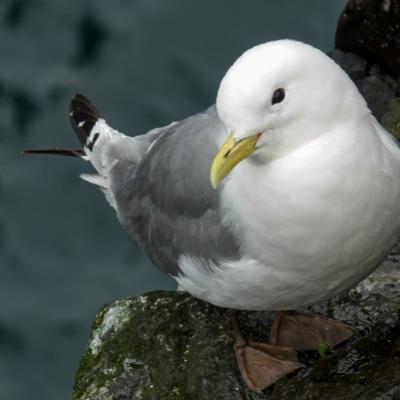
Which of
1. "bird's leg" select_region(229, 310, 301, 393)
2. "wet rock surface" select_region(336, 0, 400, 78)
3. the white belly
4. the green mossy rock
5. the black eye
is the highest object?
"wet rock surface" select_region(336, 0, 400, 78)

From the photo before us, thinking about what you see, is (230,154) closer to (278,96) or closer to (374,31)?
(278,96)

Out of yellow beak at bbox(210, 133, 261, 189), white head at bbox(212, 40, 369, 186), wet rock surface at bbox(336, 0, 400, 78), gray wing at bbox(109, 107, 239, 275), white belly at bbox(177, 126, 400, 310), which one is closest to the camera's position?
white head at bbox(212, 40, 369, 186)

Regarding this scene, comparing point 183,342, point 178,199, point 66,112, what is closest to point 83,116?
point 178,199

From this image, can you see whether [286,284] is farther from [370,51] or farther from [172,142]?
[370,51]

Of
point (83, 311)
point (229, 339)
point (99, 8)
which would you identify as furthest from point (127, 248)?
point (229, 339)

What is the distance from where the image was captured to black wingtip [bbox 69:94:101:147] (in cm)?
622

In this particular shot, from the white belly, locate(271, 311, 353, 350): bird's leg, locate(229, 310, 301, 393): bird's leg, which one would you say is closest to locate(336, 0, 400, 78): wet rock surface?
locate(271, 311, 353, 350): bird's leg

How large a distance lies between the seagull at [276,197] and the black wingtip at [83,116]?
969 mm

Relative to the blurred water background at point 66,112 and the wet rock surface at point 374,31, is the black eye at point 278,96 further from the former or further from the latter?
the blurred water background at point 66,112

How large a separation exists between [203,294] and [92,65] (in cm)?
454

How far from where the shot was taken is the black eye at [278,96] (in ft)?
12.4

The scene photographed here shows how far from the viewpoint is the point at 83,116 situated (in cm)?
630

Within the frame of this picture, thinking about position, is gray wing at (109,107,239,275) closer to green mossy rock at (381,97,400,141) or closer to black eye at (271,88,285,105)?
black eye at (271,88,285,105)

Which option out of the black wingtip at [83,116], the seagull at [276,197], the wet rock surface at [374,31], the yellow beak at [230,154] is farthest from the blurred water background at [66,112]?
the yellow beak at [230,154]
